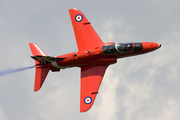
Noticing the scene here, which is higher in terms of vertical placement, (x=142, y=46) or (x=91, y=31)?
(x=91, y=31)

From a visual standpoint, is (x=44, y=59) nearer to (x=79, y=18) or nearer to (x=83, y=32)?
(x=83, y=32)

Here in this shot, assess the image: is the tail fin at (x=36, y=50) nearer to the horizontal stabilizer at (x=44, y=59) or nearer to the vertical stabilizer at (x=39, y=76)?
the horizontal stabilizer at (x=44, y=59)

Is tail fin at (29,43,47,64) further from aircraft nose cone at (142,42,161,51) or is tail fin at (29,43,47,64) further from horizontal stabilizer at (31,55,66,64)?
aircraft nose cone at (142,42,161,51)

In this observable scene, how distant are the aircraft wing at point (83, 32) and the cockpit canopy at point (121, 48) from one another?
150 cm

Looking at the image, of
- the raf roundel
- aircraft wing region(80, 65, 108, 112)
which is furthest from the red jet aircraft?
the raf roundel

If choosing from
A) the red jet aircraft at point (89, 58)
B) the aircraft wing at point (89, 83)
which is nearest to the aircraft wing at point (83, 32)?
the red jet aircraft at point (89, 58)

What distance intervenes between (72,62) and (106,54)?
4.05 m

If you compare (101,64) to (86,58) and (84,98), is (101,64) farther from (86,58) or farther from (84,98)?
(84,98)

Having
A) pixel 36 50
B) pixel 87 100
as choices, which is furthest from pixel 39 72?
pixel 87 100

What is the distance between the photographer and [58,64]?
42188 mm

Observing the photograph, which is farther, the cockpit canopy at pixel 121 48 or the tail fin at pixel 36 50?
the tail fin at pixel 36 50

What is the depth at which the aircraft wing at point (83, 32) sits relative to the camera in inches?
1666

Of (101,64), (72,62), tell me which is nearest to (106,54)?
(101,64)

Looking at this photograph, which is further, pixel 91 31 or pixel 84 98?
pixel 91 31
